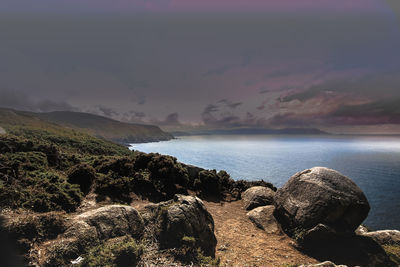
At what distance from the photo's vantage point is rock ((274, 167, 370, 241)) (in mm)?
11117

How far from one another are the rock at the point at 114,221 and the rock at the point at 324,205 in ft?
33.7

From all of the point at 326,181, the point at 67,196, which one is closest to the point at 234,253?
the point at 326,181

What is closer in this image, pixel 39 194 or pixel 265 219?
pixel 39 194

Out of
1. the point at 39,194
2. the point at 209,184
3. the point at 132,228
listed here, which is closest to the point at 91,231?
the point at 132,228

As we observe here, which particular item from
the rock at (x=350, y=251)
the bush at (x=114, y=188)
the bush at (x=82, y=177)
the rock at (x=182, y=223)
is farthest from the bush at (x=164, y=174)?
the rock at (x=350, y=251)

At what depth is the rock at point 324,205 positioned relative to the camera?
11117 mm

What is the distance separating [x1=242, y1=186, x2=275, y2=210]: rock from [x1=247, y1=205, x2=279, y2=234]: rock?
74.1 inches

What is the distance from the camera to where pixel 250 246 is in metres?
10.3

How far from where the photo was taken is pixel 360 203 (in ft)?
37.2

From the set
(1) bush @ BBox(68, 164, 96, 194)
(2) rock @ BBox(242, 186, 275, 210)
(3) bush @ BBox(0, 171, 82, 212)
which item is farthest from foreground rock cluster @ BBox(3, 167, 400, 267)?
(1) bush @ BBox(68, 164, 96, 194)

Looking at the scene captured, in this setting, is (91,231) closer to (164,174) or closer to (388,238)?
(164,174)

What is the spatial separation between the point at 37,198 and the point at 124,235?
517 centimetres

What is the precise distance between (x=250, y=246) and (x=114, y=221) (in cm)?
786

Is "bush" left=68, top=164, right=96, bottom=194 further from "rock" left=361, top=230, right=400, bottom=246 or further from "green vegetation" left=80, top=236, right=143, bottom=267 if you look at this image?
"rock" left=361, top=230, right=400, bottom=246
